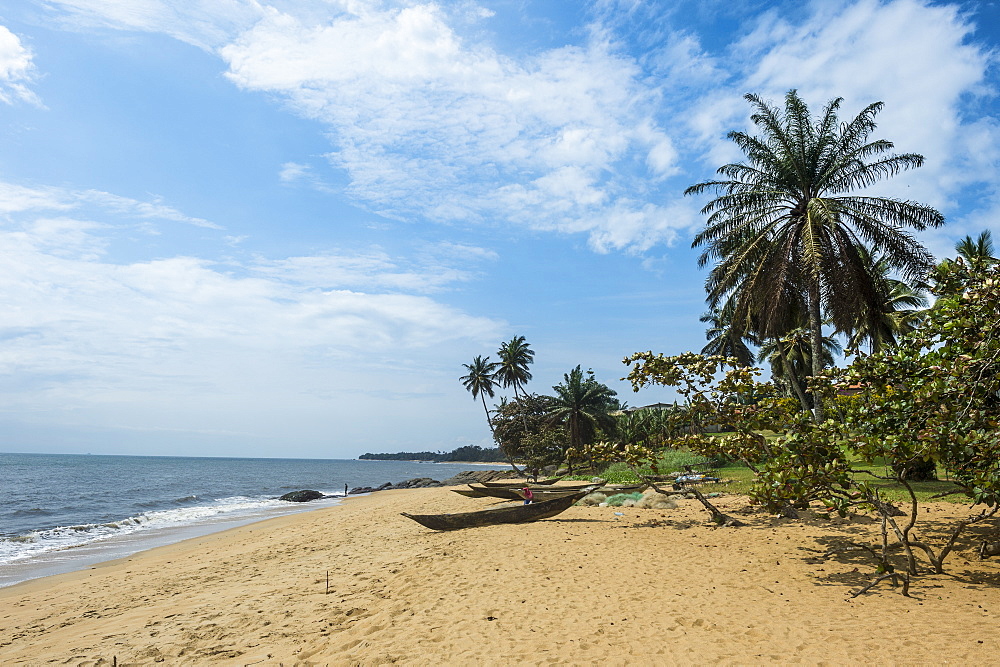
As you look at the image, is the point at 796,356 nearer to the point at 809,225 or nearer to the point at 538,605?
the point at 809,225

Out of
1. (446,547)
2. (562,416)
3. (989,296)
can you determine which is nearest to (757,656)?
(989,296)

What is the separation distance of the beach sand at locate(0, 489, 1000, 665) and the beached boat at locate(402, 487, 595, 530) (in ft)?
3.72

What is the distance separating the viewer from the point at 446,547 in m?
11.8

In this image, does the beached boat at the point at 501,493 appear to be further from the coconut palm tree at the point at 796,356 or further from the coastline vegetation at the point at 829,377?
the coconut palm tree at the point at 796,356

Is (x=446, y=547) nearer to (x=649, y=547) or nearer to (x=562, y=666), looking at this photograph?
(x=649, y=547)

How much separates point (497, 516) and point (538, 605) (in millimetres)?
7306

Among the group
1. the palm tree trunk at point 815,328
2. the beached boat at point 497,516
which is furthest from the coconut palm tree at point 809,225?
the beached boat at point 497,516

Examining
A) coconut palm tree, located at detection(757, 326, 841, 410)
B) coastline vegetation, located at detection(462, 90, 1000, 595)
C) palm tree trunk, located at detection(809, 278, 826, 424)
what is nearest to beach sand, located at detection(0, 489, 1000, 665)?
coastline vegetation, located at detection(462, 90, 1000, 595)

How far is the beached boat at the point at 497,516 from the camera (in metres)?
14.2

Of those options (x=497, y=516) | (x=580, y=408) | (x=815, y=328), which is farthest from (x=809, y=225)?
(x=580, y=408)

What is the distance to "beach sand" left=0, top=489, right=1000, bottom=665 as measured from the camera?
5.80 metres

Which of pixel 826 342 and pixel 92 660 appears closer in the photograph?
pixel 92 660

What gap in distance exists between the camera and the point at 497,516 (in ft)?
47.5

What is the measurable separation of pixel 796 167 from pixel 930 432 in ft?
50.3
